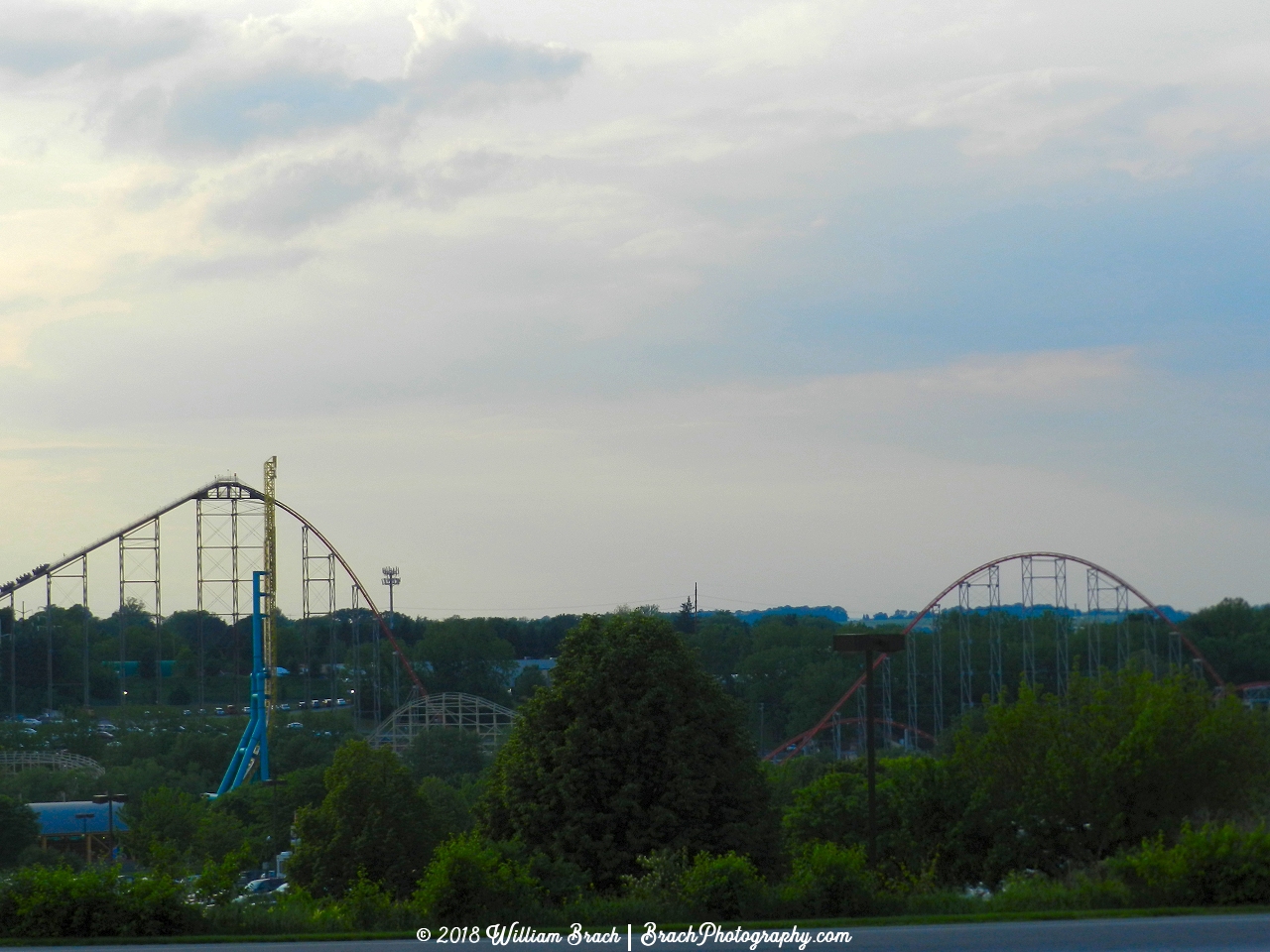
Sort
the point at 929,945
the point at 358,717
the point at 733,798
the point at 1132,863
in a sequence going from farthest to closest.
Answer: the point at 358,717 < the point at 733,798 < the point at 1132,863 < the point at 929,945

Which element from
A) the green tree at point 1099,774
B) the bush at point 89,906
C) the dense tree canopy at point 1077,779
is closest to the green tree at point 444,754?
the dense tree canopy at point 1077,779

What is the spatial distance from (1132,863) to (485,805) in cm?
746

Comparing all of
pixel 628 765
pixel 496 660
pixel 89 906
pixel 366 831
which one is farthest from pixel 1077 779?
pixel 496 660

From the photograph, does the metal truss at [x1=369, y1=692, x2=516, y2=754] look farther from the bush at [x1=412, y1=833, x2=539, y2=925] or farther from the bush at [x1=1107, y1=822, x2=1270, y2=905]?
the bush at [x1=1107, y1=822, x2=1270, y2=905]

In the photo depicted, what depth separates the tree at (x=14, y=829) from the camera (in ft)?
92.9

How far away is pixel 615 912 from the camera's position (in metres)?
11.7

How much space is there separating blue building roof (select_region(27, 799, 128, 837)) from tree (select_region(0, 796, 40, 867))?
2127 millimetres

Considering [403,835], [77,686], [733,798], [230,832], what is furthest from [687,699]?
[77,686]

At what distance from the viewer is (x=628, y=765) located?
15.7 metres

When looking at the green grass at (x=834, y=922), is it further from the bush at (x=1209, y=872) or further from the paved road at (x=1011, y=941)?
the bush at (x=1209, y=872)

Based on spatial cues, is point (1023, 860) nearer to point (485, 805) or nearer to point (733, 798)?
point (733, 798)

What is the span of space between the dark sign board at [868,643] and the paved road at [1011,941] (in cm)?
349

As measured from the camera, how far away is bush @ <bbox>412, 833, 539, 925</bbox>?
11484mm

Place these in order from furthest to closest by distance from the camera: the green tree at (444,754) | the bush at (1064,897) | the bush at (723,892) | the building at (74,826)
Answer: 1. the green tree at (444,754)
2. the building at (74,826)
3. the bush at (1064,897)
4. the bush at (723,892)
